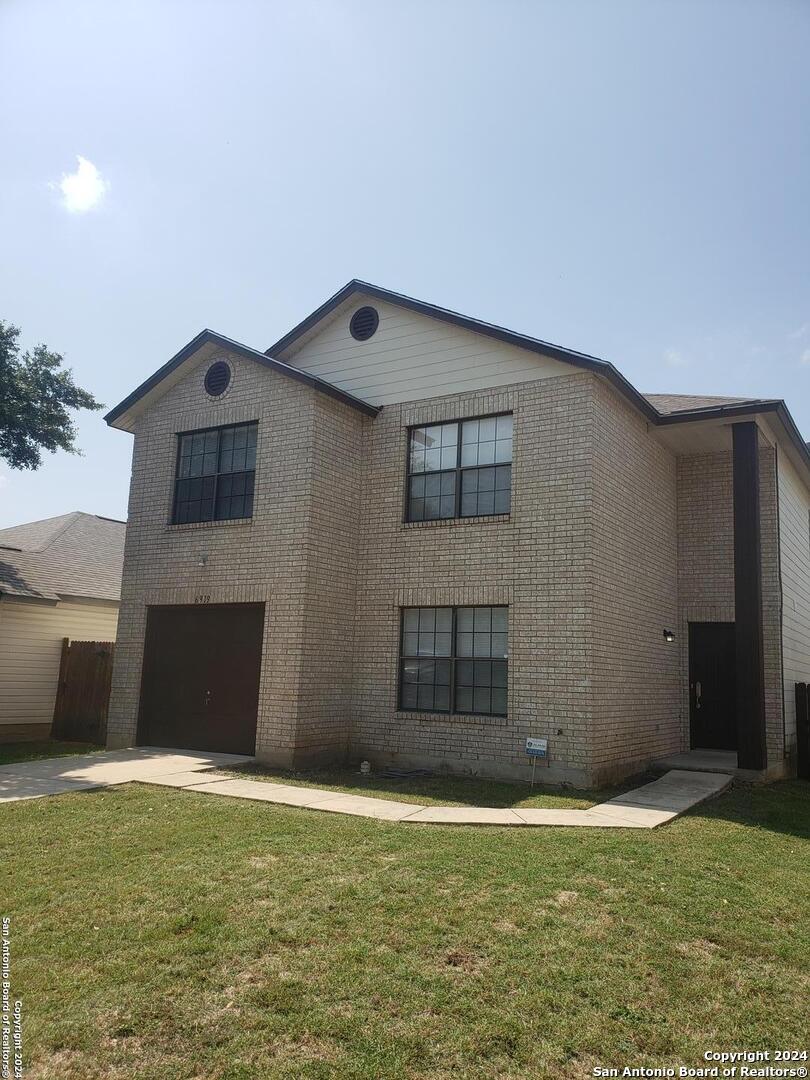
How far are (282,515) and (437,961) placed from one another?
27.5 feet

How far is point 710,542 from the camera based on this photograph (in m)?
14.0

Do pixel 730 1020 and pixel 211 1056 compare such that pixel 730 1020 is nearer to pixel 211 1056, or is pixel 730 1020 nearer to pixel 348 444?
pixel 211 1056

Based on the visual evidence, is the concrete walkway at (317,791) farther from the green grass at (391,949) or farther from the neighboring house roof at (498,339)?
the neighboring house roof at (498,339)

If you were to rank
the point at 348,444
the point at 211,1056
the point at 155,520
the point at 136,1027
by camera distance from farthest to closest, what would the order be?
1. the point at 155,520
2. the point at 348,444
3. the point at 136,1027
4. the point at 211,1056

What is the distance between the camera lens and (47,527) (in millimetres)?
22234

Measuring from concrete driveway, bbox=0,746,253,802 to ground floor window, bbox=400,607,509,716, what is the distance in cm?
283

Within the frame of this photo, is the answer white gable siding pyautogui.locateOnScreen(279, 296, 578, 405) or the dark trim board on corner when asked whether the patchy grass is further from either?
white gable siding pyautogui.locateOnScreen(279, 296, 578, 405)

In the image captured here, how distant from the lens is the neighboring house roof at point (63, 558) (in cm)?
1748

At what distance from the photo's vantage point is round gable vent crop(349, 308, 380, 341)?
13.6 metres

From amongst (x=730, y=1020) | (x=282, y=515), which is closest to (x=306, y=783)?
(x=282, y=515)

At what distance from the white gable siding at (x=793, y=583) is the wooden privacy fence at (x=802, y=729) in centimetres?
9

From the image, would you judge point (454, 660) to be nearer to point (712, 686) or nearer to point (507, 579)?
point (507, 579)

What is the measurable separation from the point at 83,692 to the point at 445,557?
32.1 feet

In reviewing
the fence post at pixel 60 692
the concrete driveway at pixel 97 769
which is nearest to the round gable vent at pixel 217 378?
the concrete driveway at pixel 97 769
